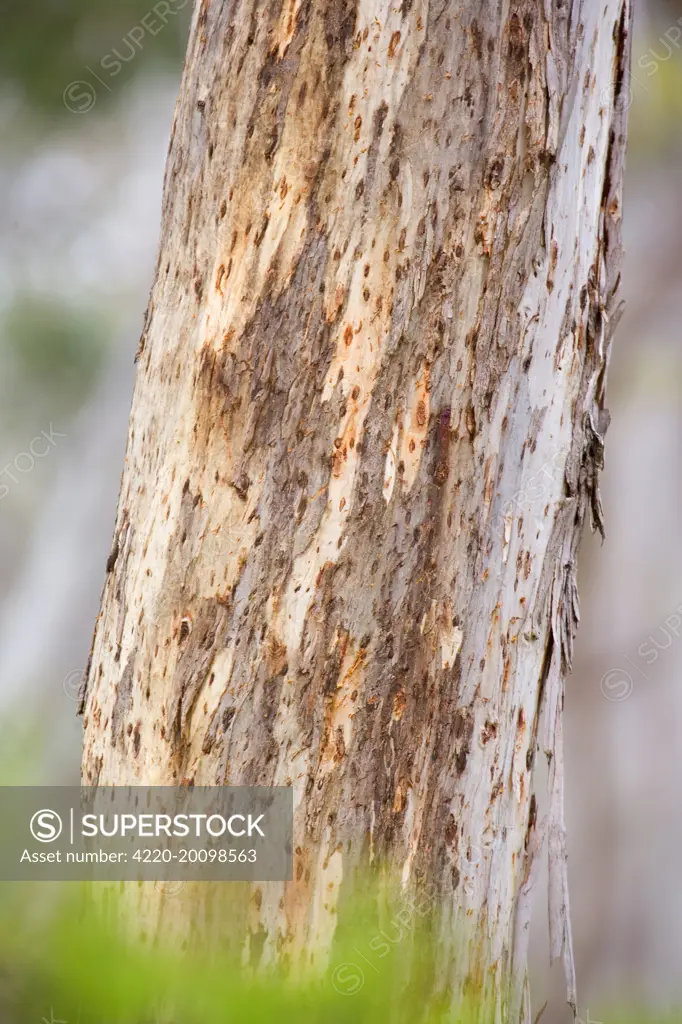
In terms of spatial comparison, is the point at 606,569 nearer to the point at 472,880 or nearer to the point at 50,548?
the point at 50,548

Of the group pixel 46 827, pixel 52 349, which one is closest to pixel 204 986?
pixel 46 827

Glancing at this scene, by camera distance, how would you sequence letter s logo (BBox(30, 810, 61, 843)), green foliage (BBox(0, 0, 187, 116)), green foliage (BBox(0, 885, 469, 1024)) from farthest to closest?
green foliage (BBox(0, 0, 187, 116)) → letter s logo (BBox(30, 810, 61, 843)) → green foliage (BBox(0, 885, 469, 1024))

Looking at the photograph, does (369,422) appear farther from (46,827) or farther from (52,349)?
(52,349)

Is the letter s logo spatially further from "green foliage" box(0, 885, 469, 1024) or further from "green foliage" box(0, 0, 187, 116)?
"green foliage" box(0, 0, 187, 116)

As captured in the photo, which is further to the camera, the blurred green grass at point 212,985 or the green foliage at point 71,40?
the green foliage at point 71,40

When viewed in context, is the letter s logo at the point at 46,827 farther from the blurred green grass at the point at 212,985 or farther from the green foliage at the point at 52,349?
the green foliage at the point at 52,349

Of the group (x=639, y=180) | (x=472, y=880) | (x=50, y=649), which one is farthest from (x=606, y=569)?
(x=472, y=880)

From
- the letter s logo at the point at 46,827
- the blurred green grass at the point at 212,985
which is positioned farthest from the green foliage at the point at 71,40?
the blurred green grass at the point at 212,985

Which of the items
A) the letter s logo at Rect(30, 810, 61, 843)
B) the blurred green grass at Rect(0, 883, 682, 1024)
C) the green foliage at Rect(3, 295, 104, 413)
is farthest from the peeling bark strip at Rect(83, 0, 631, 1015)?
the green foliage at Rect(3, 295, 104, 413)

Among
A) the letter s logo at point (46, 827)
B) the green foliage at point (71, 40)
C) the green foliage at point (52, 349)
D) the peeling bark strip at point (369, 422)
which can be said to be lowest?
the letter s logo at point (46, 827)
